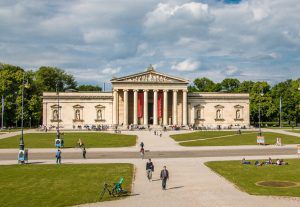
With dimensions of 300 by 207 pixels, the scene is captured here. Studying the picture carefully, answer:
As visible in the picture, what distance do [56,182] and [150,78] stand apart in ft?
254

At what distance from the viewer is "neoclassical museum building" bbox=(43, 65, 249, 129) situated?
102750mm

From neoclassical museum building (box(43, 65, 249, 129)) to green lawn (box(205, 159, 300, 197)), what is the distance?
6633 cm

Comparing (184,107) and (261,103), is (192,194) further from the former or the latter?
(261,103)

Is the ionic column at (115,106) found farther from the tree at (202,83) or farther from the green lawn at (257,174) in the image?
the green lawn at (257,174)

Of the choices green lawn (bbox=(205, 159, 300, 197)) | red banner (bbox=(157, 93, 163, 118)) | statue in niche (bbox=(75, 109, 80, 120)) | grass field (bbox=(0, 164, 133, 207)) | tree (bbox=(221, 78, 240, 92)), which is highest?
tree (bbox=(221, 78, 240, 92))

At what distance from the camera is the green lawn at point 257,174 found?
2417cm

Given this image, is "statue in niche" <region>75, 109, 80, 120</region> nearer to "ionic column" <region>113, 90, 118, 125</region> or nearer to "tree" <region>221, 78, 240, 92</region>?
"ionic column" <region>113, 90, 118, 125</region>

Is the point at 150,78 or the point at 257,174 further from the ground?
the point at 150,78

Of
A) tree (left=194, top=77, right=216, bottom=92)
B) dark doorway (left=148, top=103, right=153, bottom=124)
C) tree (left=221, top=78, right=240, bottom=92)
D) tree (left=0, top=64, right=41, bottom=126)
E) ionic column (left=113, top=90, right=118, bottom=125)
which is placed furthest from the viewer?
tree (left=194, top=77, right=216, bottom=92)

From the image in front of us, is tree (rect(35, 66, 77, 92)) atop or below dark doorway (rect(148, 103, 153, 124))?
atop

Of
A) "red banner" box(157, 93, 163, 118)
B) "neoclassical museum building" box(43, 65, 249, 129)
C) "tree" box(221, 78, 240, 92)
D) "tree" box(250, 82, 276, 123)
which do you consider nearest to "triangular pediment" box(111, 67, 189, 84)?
"neoclassical museum building" box(43, 65, 249, 129)

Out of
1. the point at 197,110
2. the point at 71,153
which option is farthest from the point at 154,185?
the point at 197,110

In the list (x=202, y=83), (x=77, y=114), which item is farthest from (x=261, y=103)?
(x=77, y=114)

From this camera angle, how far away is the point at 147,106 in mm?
104062
